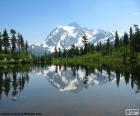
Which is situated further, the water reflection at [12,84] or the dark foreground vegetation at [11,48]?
the dark foreground vegetation at [11,48]

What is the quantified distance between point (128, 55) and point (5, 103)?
126 m

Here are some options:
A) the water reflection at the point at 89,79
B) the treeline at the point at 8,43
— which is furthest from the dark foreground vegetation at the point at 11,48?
the water reflection at the point at 89,79

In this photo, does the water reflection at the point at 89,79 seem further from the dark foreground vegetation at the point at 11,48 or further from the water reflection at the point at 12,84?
the dark foreground vegetation at the point at 11,48

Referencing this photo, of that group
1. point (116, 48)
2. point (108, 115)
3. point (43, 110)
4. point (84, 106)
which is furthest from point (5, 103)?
point (116, 48)

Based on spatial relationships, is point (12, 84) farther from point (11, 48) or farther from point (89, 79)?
point (11, 48)

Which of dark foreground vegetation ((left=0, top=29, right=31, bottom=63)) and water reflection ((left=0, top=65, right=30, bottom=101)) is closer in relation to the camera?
water reflection ((left=0, top=65, right=30, bottom=101))

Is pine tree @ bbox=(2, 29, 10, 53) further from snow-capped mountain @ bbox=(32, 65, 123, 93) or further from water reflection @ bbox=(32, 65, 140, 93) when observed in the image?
snow-capped mountain @ bbox=(32, 65, 123, 93)

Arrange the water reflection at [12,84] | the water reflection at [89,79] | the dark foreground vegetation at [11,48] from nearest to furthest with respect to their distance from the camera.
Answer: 1. the water reflection at [12,84]
2. the water reflection at [89,79]
3. the dark foreground vegetation at [11,48]

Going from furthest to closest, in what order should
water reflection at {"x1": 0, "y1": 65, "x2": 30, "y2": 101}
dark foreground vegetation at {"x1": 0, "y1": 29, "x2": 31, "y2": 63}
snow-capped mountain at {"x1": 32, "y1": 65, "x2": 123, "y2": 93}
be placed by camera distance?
dark foreground vegetation at {"x1": 0, "y1": 29, "x2": 31, "y2": 63} → snow-capped mountain at {"x1": 32, "y1": 65, "x2": 123, "y2": 93} → water reflection at {"x1": 0, "y1": 65, "x2": 30, "y2": 101}

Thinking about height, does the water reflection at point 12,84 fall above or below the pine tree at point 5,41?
below

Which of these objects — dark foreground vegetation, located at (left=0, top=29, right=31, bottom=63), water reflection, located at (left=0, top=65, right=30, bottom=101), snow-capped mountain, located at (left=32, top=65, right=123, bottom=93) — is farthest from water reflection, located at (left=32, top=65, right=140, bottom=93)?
dark foreground vegetation, located at (left=0, top=29, right=31, bottom=63)

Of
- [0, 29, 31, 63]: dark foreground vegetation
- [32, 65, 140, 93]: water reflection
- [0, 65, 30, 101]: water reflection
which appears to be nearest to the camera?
[0, 65, 30, 101]: water reflection

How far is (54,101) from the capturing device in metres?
26.2

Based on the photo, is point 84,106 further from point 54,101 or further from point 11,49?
point 11,49
